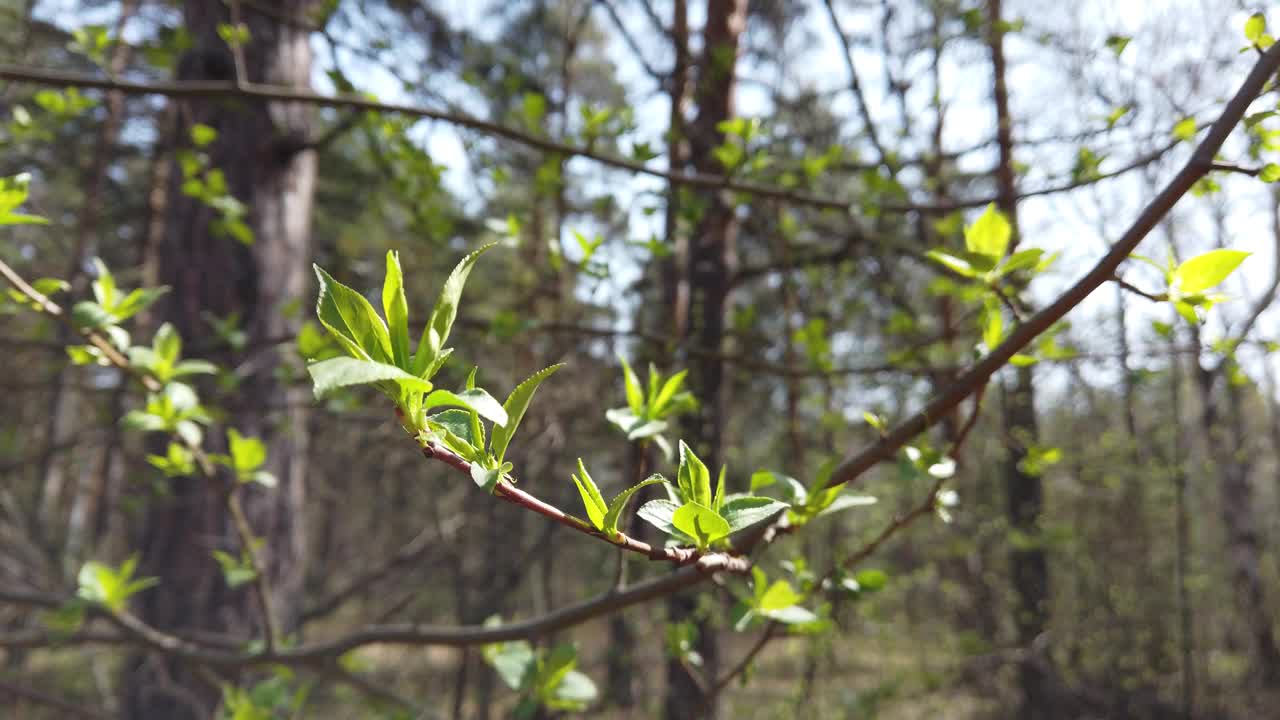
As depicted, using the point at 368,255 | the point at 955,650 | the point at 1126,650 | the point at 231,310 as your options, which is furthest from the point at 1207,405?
the point at 368,255

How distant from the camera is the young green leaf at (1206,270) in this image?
31.2 inches

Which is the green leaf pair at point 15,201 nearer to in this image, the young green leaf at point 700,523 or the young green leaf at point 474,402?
the young green leaf at point 474,402

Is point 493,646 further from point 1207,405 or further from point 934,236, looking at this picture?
point 1207,405

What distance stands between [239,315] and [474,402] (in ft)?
7.82

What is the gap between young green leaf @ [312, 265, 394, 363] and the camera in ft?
1.73

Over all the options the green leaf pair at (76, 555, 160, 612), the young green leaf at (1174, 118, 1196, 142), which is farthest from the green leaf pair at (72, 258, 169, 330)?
the young green leaf at (1174, 118, 1196, 142)

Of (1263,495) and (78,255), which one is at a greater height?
(78,255)

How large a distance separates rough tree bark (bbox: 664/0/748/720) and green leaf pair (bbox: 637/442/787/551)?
1.40 meters

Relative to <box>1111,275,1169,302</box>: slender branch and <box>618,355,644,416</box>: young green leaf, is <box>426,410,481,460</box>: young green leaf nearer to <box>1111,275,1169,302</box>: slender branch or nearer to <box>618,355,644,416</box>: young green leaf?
<box>618,355,644,416</box>: young green leaf

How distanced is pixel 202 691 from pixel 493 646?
1641mm

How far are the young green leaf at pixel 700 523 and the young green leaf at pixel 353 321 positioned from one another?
270mm

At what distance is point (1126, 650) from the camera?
218 inches

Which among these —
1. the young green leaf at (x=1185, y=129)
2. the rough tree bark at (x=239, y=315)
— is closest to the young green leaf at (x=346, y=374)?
the young green leaf at (x=1185, y=129)

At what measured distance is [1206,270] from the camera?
0.81m
